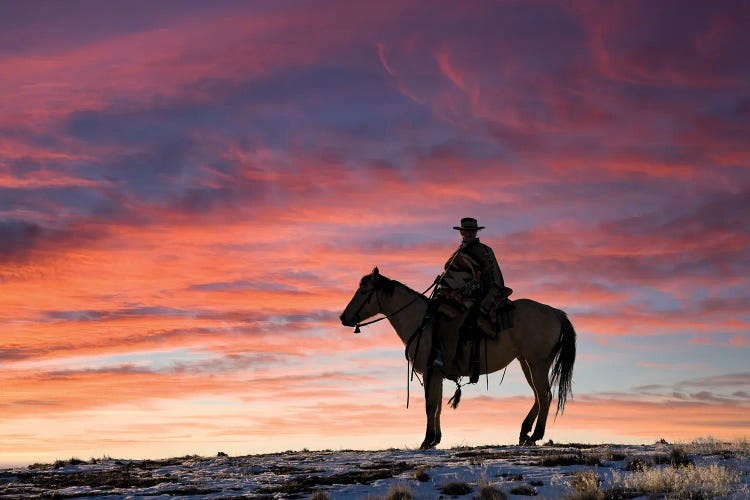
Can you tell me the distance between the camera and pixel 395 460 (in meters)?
16.3

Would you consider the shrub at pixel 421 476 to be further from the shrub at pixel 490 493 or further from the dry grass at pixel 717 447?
the dry grass at pixel 717 447

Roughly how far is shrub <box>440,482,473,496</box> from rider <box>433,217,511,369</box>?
23.2 ft

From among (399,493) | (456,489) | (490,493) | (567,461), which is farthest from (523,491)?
(567,461)

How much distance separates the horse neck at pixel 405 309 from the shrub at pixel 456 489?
757 cm

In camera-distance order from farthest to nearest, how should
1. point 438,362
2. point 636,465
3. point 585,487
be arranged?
point 438,362, point 636,465, point 585,487

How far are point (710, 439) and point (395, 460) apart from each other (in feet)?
23.5

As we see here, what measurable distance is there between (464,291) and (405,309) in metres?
1.58

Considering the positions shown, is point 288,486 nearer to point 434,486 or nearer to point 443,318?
point 434,486

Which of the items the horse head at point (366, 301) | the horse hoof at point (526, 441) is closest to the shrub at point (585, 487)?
the horse hoof at point (526, 441)

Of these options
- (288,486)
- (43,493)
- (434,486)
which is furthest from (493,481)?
(43,493)

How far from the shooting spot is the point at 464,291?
19.7 m

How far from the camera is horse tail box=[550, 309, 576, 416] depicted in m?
19.7

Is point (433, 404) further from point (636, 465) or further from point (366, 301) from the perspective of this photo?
point (636, 465)

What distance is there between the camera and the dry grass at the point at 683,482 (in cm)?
1140
